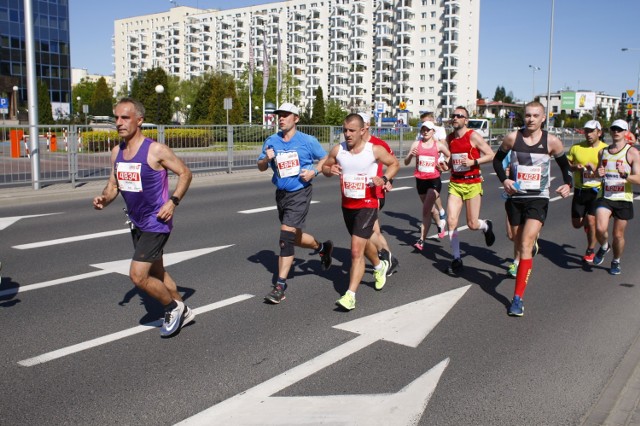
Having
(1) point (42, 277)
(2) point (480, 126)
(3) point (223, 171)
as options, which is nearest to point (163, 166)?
(1) point (42, 277)

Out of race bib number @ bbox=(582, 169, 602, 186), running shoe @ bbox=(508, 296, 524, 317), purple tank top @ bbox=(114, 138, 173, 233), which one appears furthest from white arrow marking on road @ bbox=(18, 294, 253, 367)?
race bib number @ bbox=(582, 169, 602, 186)

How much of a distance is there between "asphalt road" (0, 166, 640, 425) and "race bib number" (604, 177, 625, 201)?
989 millimetres

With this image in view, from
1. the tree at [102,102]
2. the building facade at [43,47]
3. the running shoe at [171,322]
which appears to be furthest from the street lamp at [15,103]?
the running shoe at [171,322]

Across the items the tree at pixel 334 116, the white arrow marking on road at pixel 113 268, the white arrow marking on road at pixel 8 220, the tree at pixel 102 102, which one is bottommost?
the white arrow marking on road at pixel 113 268

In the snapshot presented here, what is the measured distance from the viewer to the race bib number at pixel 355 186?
6160 millimetres

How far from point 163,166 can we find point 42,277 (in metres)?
3.09

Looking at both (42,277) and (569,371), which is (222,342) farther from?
(42,277)

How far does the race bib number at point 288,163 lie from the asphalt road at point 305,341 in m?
1.29

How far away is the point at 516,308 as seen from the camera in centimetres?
606

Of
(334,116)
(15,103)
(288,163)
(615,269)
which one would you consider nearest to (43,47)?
(15,103)

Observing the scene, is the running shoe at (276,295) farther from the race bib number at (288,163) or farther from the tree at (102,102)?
the tree at (102,102)

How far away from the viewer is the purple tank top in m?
5.01

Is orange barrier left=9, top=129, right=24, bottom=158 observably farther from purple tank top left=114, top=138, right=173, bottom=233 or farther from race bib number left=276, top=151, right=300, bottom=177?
purple tank top left=114, top=138, right=173, bottom=233

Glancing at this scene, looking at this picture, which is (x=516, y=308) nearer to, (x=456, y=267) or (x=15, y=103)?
(x=456, y=267)
